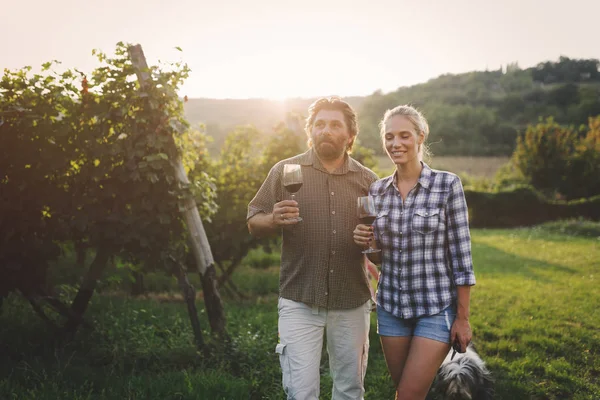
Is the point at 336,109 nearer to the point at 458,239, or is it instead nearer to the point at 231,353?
the point at 458,239

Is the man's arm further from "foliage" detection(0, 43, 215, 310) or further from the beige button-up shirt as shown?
"foliage" detection(0, 43, 215, 310)

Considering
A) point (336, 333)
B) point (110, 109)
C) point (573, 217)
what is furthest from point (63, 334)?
point (573, 217)

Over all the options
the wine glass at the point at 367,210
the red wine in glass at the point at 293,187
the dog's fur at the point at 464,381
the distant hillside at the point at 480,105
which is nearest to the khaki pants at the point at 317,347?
the wine glass at the point at 367,210

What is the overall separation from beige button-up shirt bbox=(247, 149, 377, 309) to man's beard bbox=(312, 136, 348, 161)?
101mm

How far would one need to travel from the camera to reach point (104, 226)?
505 centimetres

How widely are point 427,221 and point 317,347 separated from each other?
→ 1.15 m

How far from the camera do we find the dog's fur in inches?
150

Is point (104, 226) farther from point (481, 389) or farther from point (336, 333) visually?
point (481, 389)

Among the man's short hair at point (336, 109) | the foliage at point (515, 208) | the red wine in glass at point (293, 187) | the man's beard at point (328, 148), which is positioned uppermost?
the man's short hair at point (336, 109)

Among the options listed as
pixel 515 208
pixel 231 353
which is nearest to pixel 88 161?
pixel 231 353

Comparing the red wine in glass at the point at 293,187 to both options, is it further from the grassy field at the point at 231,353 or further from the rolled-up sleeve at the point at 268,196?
the grassy field at the point at 231,353

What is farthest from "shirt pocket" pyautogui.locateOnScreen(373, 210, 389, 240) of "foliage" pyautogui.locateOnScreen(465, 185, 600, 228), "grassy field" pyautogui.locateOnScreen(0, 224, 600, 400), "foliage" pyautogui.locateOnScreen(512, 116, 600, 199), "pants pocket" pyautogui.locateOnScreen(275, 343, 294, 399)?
"foliage" pyautogui.locateOnScreen(512, 116, 600, 199)

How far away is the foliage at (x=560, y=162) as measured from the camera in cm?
2831

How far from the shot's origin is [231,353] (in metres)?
4.96
